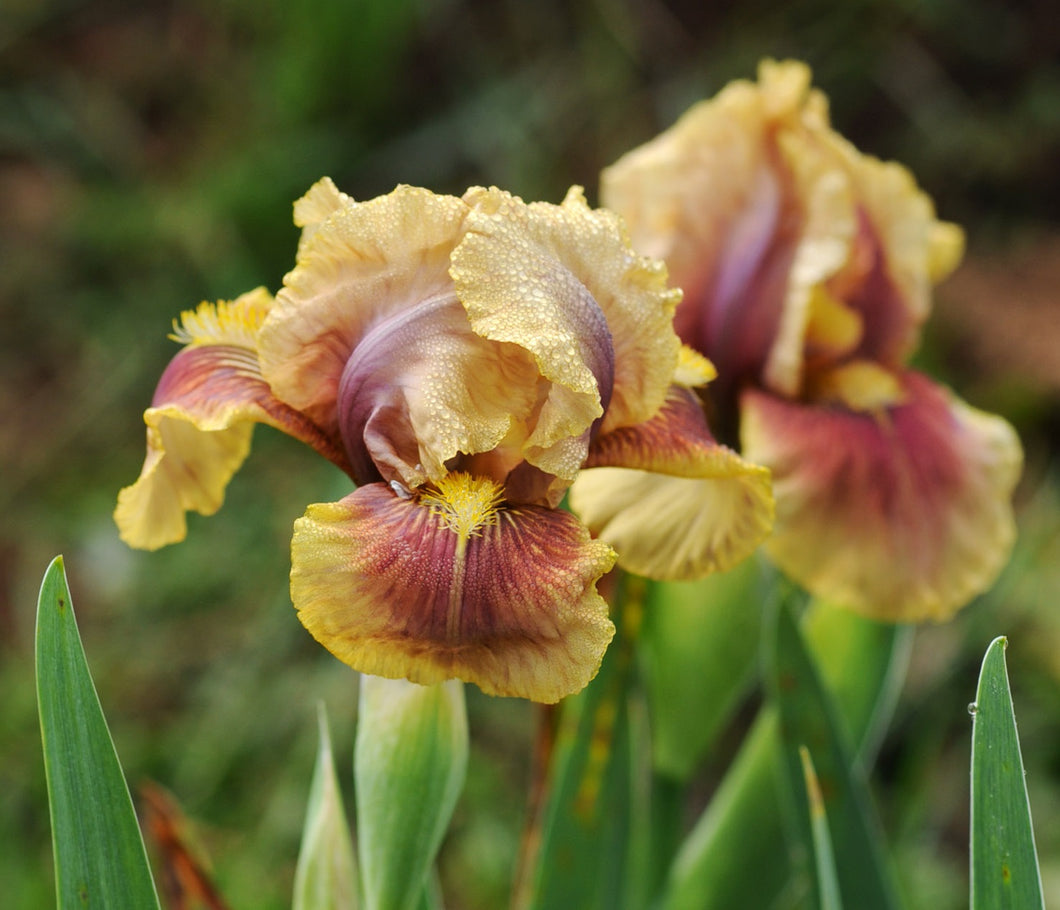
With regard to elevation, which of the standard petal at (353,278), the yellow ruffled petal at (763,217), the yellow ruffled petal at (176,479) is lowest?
the yellow ruffled petal at (176,479)

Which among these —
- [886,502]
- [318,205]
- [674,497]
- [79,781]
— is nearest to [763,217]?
[886,502]

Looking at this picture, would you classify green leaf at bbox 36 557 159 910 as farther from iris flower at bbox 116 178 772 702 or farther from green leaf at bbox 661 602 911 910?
green leaf at bbox 661 602 911 910

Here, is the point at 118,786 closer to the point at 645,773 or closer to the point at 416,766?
the point at 416,766

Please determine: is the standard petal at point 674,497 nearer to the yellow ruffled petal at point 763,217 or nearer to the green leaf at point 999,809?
the green leaf at point 999,809

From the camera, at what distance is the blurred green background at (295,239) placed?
184 centimetres

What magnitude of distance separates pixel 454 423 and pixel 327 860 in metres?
0.34

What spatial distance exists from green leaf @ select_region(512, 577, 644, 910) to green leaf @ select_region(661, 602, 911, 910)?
0.48ft

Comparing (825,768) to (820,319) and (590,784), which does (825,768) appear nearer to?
(590,784)

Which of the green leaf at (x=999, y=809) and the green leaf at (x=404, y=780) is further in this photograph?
the green leaf at (x=404, y=780)

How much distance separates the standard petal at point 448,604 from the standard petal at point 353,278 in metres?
0.11

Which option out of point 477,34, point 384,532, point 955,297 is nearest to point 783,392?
point 384,532

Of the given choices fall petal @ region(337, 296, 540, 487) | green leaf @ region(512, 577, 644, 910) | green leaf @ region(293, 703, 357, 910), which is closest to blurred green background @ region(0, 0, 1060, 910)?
green leaf @ region(512, 577, 644, 910)

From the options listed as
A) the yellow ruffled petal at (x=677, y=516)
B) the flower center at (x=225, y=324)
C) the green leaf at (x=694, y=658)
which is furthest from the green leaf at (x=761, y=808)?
the flower center at (x=225, y=324)

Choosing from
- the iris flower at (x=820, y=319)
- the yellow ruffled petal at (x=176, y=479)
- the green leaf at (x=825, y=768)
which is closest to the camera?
the yellow ruffled petal at (x=176, y=479)
